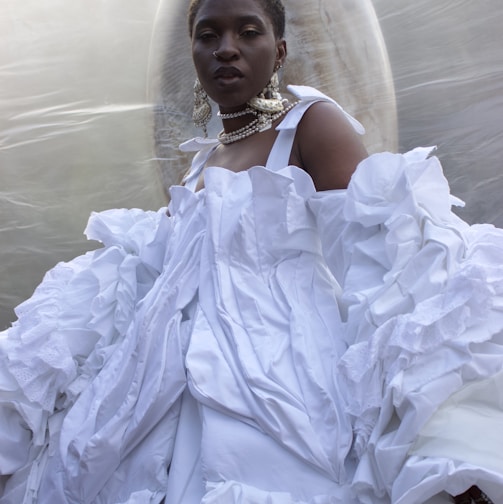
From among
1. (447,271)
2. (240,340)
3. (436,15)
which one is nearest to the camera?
(447,271)

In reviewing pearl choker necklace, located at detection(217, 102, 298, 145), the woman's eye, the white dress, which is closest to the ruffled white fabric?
the white dress

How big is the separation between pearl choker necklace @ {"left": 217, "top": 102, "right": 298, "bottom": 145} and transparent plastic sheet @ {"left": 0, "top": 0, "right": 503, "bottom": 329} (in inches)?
25.4

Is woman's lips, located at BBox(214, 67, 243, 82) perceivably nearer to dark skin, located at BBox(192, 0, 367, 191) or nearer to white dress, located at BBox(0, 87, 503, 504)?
dark skin, located at BBox(192, 0, 367, 191)

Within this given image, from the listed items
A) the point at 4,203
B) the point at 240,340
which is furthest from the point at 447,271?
the point at 4,203

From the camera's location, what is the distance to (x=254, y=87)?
119 cm

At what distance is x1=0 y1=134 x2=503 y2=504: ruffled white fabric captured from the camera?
0.74 meters

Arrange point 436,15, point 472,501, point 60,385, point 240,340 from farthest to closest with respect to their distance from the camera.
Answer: point 436,15
point 60,385
point 240,340
point 472,501

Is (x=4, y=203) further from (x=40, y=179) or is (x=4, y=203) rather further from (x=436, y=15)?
(x=436, y=15)

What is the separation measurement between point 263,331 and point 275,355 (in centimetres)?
5

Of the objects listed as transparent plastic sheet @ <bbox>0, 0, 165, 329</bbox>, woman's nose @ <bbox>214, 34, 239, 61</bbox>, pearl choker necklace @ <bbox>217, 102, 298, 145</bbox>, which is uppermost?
woman's nose @ <bbox>214, 34, 239, 61</bbox>

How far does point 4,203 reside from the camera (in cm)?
211

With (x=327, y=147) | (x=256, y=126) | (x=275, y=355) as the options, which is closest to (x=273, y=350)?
(x=275, y=355)

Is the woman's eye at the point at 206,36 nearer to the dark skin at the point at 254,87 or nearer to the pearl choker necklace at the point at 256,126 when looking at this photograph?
the dark skin at the point at 254,87

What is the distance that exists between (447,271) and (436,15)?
125 cm
